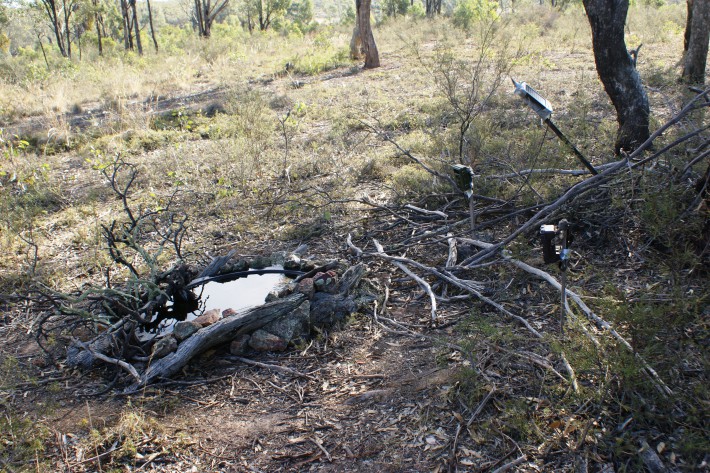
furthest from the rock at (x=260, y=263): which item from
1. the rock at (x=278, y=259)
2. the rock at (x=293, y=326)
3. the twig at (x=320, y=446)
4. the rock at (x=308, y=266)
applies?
the twig at (x=320, y=446)

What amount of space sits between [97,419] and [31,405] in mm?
523

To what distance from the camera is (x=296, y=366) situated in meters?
3.36

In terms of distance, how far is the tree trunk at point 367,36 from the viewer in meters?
13.6

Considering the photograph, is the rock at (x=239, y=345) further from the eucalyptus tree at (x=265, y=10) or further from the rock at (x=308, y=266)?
the eucalyptus tree at (x=265, y=10)

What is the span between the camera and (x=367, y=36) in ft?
44.8

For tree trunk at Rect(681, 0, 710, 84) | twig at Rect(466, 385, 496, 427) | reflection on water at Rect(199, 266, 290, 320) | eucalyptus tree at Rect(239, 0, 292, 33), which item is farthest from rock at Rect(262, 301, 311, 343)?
eucalyptus tree at Rect(239, 0, 292, 33)

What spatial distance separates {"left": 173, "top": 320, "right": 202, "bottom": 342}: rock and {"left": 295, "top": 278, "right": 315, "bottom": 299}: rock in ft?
2.29

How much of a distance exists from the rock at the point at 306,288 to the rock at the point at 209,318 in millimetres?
567

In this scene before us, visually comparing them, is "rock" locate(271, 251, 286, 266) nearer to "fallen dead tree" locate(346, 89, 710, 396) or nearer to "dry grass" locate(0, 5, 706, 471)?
"dry grass" locate(0, 5, 706, 471)

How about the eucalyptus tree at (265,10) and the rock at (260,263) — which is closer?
the rock at (260,263)

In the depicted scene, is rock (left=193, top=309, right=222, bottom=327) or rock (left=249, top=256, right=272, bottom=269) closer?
rock (left=193, top=309, right=222, bottom=327)

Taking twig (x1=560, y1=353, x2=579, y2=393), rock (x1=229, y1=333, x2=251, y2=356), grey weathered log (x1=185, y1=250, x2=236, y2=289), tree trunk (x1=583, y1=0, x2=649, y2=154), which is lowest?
rock (x1=229, y1=333, x2=251, y2=356)

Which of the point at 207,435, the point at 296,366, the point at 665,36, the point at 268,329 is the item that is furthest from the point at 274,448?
the point at 665,36

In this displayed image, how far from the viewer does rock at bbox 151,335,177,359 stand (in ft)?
11.3
